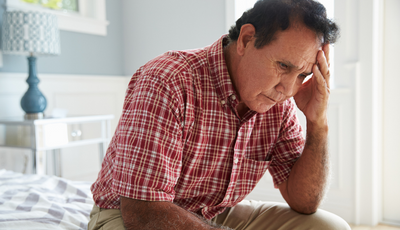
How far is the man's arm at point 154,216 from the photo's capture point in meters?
0.76

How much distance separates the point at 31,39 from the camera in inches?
81.4

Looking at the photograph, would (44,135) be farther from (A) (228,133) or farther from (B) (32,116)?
(A) (228,133)

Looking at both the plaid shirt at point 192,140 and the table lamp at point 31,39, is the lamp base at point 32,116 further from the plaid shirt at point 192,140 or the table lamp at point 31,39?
the plaid shirt at point 192,140

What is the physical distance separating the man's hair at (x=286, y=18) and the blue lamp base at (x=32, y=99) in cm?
164

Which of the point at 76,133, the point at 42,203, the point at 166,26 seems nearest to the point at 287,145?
the point at 42,203

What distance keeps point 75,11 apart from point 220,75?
2323 millimetres

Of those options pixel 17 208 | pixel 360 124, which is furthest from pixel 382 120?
pixel 17 208

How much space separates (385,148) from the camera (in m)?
2.18

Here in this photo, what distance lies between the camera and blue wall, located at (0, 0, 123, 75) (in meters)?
2.40

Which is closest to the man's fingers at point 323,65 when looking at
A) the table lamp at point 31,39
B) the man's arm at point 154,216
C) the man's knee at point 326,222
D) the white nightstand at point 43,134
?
the man's knee at point 326,222

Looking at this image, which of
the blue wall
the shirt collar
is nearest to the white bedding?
the shirt collar

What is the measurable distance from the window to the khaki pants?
75.7 inches

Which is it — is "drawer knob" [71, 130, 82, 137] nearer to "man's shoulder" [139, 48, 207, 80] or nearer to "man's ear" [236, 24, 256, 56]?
"man's shoulder" [139, 48, 207, 80]

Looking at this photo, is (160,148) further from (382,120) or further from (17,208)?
(382,120)
